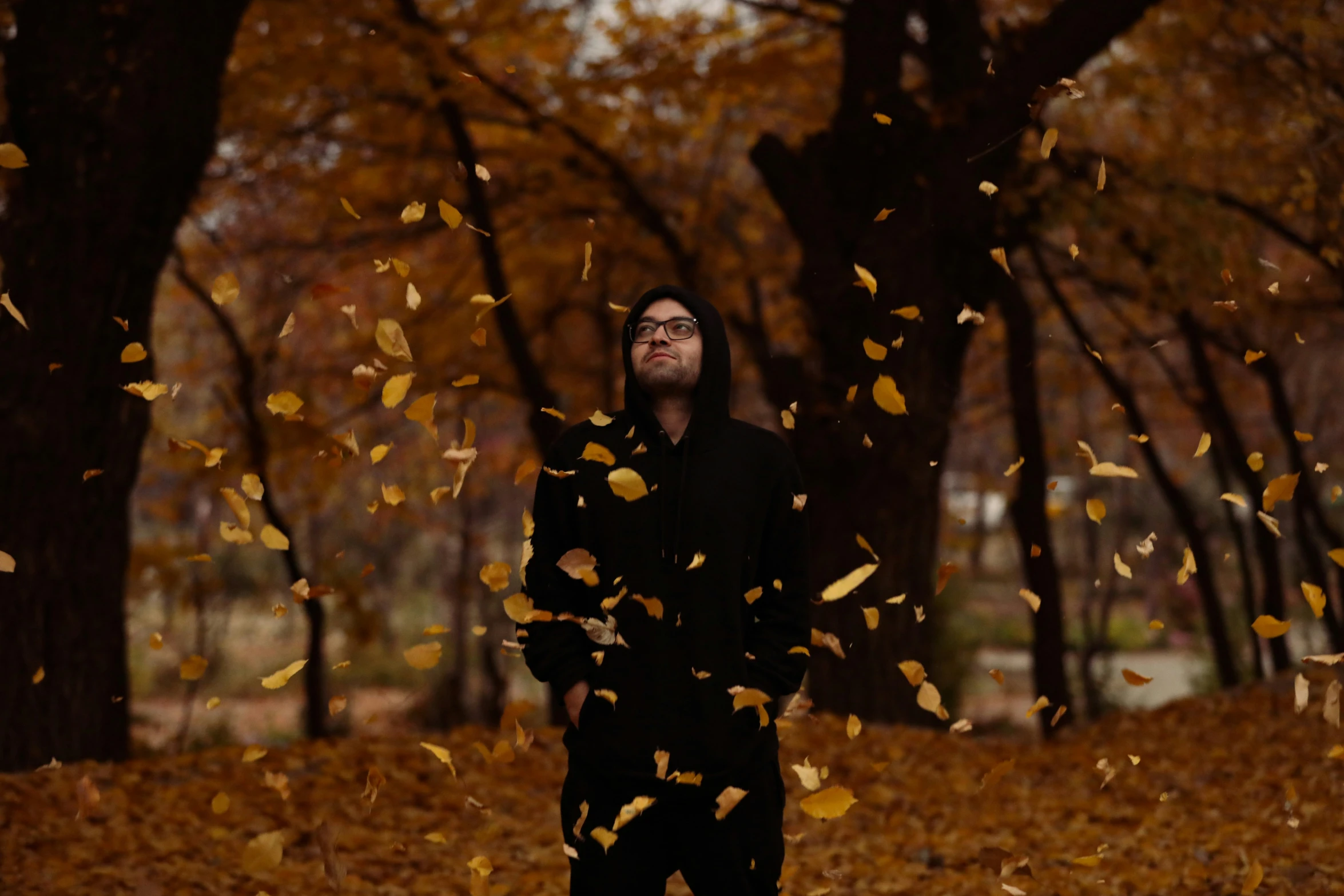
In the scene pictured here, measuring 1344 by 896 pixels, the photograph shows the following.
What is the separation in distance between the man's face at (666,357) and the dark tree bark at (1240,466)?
22.4 feet

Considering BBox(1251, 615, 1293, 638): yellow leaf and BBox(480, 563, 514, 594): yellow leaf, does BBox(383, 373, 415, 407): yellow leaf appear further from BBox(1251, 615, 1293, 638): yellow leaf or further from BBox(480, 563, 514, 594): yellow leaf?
BBox(1251, 615, 1293, 638): yellow leaf

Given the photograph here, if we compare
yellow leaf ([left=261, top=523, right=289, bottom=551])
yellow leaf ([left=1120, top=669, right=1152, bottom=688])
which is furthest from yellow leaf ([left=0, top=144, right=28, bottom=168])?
yellow leaf ([left=1120, top=669, right=1152, bottom=688])

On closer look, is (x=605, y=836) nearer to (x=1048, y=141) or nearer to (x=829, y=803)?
(x=829, y=803)

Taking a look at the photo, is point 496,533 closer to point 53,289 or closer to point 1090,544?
point 1090,544

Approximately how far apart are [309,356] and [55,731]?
293 inches

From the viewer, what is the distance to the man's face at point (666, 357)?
8.79 feet

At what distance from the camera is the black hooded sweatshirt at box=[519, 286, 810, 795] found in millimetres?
2574

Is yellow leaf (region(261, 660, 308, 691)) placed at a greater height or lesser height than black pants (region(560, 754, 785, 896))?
greater

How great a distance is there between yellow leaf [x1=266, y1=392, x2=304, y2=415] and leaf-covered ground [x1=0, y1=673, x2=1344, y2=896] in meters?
1.07

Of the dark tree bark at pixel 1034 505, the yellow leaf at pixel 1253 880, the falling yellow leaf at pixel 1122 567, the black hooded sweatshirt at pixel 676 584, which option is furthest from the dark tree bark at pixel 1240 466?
the black hooded sweatshirt at pixel 676 584

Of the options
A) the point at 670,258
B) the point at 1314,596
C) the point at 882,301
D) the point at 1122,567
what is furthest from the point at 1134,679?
the point at 670,258

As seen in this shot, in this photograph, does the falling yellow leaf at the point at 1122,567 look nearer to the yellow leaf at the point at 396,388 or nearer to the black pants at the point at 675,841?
the black pants at the point at 675,841

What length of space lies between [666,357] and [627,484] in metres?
0.29

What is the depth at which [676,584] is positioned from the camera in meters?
2.62
